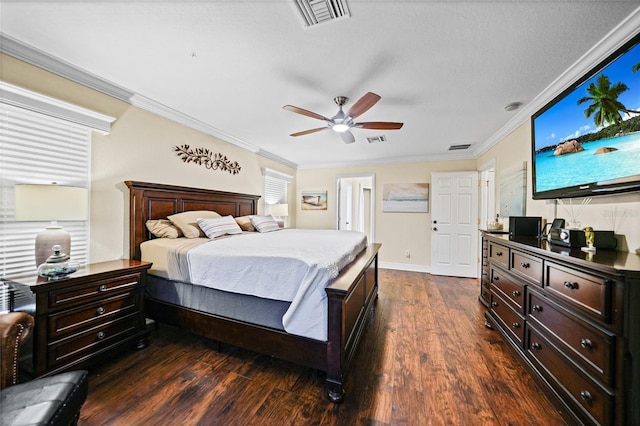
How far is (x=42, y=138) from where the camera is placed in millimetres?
1979

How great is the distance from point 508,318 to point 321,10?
9.47ft

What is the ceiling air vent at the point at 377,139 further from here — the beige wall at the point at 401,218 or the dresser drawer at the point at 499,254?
the dresser drawer at the point at 499,254

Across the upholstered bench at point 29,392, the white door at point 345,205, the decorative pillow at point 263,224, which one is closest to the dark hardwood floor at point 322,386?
the upholstered bench at point 29,392

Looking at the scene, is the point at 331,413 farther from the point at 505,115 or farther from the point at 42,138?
the point at 505,115

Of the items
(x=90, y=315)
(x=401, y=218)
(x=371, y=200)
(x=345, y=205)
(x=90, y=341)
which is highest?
(x=371, y=200)

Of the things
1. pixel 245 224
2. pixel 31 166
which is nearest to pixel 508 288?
pixel 245 224

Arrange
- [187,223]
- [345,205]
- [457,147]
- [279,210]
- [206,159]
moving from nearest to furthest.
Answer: [187,223]
[206,159]
[457,147]
[279,210]
[345,205]

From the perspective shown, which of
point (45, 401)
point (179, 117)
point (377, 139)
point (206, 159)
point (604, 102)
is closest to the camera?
point (45, 401)

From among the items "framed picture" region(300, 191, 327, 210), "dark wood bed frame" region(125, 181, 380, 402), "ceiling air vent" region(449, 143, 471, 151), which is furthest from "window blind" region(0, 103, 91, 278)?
"ceiling air vent" region(449, 143, 471, 151)

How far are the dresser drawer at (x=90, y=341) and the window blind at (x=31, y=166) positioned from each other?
2.12 ft

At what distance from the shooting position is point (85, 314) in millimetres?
1777

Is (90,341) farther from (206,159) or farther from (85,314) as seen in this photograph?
(206,159)

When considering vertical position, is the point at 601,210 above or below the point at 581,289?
above

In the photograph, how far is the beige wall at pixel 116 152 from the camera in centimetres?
200
